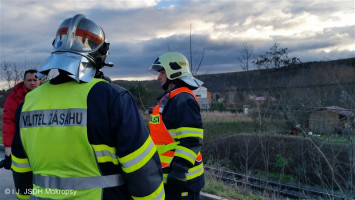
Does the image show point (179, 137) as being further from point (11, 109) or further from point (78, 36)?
point (11, 109)

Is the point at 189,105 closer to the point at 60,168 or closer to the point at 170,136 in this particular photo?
the point at 170,136

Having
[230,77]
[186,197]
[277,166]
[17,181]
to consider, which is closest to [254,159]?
[277,166]

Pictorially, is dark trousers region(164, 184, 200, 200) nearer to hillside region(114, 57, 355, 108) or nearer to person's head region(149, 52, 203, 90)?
person's head region(149, 52, 203, 90)

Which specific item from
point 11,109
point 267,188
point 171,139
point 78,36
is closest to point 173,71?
point 171,139

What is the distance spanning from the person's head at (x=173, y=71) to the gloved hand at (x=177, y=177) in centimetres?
102

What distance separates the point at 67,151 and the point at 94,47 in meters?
0.69

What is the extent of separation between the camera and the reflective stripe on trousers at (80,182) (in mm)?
1818

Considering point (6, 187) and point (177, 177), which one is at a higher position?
point (177, 177)

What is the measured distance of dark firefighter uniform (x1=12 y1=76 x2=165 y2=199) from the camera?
5.97 ft

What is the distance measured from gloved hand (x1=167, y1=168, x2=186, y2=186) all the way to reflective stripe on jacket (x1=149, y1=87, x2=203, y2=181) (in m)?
0.13

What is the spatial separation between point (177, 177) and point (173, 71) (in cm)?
119

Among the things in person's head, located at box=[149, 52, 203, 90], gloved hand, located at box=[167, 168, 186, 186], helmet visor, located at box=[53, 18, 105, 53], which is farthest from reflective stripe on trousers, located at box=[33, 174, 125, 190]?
person's head, located at box=[149, 52, 203, 90]

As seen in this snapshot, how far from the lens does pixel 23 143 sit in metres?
2.10

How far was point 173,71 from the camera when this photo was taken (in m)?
3.55
